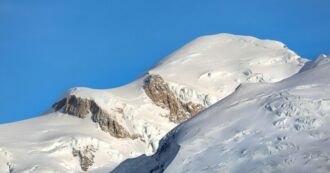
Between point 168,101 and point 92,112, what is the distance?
11.2 meters

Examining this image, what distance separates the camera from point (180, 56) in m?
125

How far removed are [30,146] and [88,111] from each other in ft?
50.2

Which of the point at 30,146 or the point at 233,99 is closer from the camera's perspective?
the point at 233,99

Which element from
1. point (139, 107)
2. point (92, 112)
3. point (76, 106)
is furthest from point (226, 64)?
point (76, 106)

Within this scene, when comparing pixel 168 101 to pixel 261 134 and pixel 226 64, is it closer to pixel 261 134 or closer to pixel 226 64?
pixel 226 64

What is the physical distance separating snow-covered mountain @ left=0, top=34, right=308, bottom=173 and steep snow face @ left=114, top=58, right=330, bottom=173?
38.9 meters

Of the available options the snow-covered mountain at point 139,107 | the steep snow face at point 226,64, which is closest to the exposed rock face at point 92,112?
the snow-covered mountain at point 139,107

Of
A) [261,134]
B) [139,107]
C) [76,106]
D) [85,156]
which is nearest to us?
[261,134]

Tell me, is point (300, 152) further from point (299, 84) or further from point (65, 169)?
point (65, 169)

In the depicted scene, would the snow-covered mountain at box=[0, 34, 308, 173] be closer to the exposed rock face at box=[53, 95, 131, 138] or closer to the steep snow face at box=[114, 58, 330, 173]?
the exposed rock face at box=[53, 95, 131, 138]

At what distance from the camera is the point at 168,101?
11512 cm

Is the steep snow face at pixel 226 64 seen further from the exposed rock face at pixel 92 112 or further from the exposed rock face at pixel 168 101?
the exposed rock face at pixel 92 112

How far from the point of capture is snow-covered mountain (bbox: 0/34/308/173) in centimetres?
9538

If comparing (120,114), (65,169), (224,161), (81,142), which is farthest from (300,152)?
(120,114)
